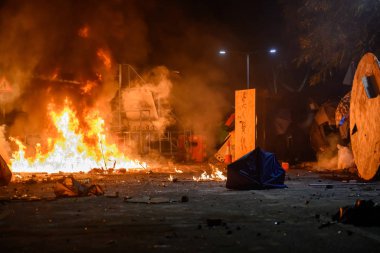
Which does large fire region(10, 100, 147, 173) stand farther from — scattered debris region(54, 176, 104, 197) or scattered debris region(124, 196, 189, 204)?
scattered debris region(124, 196, 189, 204)

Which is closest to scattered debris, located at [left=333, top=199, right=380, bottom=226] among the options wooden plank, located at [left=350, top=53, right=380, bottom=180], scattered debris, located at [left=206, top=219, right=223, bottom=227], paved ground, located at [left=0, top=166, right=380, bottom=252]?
paved ground, located at [left=0, top=166, right=380, bottom=252]

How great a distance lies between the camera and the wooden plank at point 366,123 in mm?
13531

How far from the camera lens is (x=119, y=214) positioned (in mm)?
8375

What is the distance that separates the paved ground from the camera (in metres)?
6.02

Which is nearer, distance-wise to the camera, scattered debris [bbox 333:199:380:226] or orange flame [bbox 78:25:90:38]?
scattered debris [bbox 333:199:380:226]

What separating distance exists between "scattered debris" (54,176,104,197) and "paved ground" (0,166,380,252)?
24cm

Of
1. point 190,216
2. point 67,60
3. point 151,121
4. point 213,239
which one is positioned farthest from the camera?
point 151,121

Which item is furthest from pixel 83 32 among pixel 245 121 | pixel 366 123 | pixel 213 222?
pixel 213 222

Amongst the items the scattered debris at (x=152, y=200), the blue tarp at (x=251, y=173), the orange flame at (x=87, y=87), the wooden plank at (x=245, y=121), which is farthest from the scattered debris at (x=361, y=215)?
the orange flame at (x=87, y=87)

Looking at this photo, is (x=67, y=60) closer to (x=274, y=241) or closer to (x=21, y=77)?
(x=21, y=77)

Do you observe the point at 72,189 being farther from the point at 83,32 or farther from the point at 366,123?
the point at 83,32

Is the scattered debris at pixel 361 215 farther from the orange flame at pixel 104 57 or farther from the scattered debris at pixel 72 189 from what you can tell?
the orange flame at pixel 104 57

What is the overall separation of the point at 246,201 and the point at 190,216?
7.04 ft

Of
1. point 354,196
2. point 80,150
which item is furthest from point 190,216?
point 80,150
